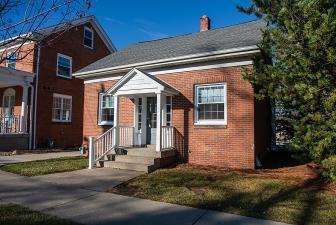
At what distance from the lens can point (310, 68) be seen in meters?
7.05

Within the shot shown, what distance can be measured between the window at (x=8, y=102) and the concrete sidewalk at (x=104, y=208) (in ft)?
42.7

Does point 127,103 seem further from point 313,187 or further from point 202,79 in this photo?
point 313,187

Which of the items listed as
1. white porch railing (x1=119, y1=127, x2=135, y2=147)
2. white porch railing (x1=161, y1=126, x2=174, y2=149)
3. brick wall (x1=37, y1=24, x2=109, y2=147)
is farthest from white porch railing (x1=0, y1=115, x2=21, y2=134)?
white porch railing (x1=161, y1=126, x2=174, y2=149)

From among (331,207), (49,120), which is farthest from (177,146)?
(49,120)

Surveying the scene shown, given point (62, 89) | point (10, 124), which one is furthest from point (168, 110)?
point (10, 124)

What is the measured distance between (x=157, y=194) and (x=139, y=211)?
1.24 m

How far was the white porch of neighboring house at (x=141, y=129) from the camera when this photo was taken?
10.5 meters

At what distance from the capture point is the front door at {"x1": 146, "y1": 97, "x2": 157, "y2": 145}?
12.5 m

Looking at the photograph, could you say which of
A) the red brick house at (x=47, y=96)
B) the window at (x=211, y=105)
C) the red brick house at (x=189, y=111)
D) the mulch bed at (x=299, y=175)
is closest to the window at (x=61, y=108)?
the red brick house at (x=47, y=96)

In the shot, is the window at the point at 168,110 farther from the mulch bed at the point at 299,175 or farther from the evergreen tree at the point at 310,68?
the evergreen tree at the point at 310,68

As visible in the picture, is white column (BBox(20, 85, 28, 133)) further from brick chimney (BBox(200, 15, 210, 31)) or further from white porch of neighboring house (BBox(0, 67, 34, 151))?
brick chimney (BBox(200, 15, 210, 31))

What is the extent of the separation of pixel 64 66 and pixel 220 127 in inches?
532

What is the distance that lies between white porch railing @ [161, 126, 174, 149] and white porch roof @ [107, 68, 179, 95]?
4.48 ft

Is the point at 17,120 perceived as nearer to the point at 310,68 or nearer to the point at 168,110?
the point at 168,110
